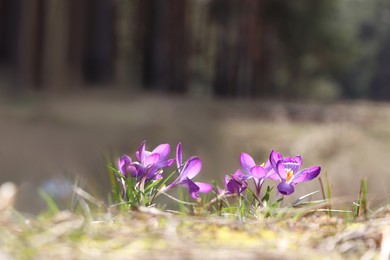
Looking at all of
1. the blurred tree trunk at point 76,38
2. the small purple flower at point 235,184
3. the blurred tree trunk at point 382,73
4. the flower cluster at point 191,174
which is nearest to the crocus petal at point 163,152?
the flower cluster at point 191,174

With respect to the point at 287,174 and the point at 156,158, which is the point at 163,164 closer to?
the point at 156,158

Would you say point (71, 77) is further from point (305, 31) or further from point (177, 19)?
point (305, 31)

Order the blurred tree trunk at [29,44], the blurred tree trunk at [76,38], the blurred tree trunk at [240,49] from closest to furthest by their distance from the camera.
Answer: the blurred tree trunk at [29,44]
the blurred tree trunk at [76,38]
the blurred tree trunk at [240,49]

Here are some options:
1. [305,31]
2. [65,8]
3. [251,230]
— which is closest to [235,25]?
[305,31]

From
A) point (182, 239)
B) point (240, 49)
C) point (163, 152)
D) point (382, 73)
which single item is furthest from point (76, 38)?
point (382, 73)

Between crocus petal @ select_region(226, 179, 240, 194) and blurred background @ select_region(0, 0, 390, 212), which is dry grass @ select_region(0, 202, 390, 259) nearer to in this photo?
crocus petal @ select_region(226, 179, 240, 194)

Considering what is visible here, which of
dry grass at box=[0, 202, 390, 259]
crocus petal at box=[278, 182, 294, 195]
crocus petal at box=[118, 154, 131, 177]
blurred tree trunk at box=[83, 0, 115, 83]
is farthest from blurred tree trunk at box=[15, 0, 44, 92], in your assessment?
dry grass at box=[0, 202, 390, 259]

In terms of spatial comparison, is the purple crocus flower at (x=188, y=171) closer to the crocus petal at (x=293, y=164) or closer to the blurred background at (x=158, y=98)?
the crocus petal at (x=293, y=164)
